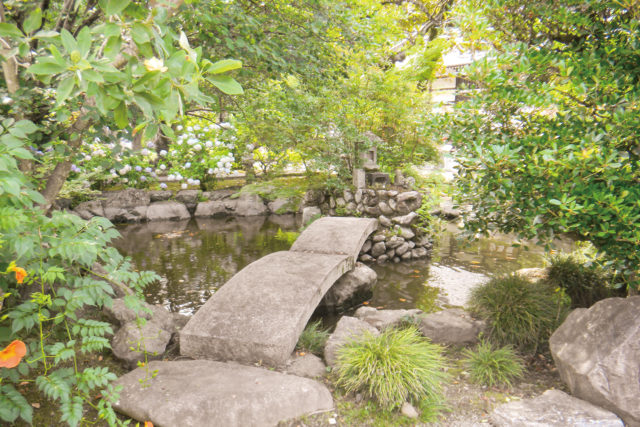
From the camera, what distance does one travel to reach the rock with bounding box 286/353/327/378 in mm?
3574

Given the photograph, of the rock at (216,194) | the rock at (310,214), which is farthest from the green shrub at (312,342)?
the rock at (216,194)

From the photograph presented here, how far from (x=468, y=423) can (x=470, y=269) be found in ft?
16.6

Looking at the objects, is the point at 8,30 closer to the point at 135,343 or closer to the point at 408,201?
the point at 135,343

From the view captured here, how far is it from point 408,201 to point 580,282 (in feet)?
13.9

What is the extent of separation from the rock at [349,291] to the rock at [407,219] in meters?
2.36

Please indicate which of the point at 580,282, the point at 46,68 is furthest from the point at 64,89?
the point at 580,282

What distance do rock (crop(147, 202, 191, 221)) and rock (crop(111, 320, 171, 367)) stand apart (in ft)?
28.6

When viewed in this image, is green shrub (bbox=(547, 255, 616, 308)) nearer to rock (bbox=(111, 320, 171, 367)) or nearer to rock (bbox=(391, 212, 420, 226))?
rock (bbox=(391, 212, 420, 226))

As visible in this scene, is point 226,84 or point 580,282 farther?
point 580,282

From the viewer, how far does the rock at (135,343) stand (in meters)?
3.57

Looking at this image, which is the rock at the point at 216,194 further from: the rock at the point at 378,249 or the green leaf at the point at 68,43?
the green leaf at the point at 68,43

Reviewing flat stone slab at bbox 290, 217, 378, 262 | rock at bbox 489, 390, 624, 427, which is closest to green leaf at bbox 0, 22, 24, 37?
rock at bbox 489, 390, 624, 427

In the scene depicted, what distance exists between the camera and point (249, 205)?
12828 millimetres

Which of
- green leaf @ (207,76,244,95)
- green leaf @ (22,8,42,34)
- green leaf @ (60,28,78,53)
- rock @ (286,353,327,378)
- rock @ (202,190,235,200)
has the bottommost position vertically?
rock @ (286,353,327,378)
